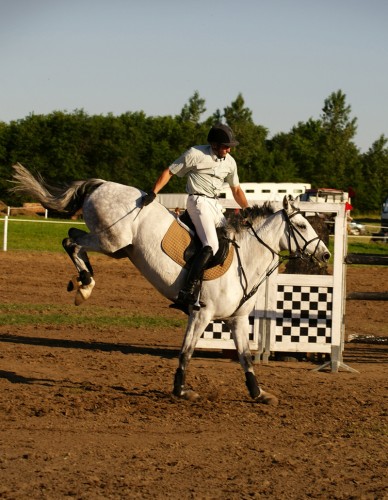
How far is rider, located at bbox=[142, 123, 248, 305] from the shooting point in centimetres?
977

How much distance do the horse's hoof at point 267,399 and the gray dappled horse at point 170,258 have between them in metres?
0.01

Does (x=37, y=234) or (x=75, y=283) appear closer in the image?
(x=75, y=283)

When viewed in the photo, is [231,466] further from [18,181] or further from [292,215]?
[18,181]

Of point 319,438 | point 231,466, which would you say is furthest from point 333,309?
point 231,466

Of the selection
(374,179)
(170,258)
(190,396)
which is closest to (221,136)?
(170,258)

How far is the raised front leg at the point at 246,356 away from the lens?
998 centimetres

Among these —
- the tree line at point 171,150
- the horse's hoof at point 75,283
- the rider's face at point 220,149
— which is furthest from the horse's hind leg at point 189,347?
the tree line at point 171,150

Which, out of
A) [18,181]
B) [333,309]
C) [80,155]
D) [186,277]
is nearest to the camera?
[186,277]

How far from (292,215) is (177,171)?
4.35ft

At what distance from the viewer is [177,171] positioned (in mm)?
9984

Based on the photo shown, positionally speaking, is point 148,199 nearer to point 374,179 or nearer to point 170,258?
point 170,258

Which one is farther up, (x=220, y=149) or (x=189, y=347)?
(x=220, y=149)

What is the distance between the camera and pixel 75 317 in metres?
17.1

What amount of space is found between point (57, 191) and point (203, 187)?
167 centimetres
